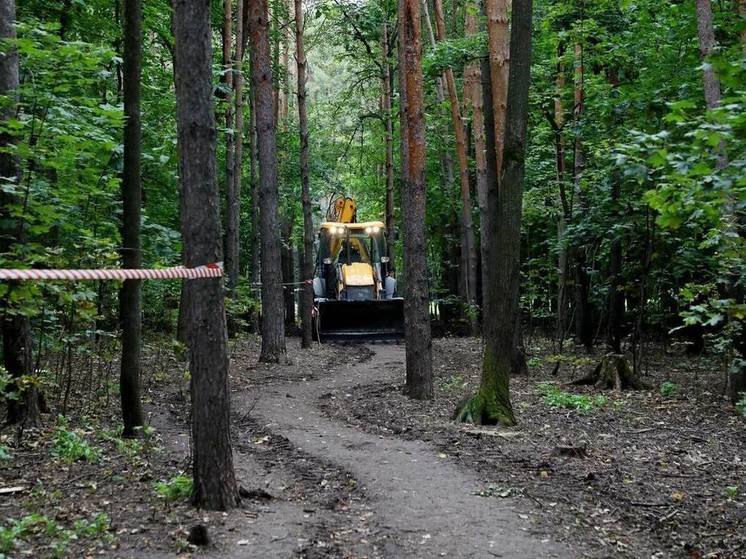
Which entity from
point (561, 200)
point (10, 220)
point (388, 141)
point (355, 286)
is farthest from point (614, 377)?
point (388, 141)

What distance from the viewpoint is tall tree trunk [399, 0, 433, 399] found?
11.2 m

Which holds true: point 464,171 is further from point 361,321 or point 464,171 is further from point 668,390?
point 668,390

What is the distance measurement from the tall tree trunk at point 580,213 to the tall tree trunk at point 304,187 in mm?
6817

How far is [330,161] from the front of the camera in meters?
31.0

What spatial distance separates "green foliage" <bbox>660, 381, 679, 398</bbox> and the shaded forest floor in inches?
1.7

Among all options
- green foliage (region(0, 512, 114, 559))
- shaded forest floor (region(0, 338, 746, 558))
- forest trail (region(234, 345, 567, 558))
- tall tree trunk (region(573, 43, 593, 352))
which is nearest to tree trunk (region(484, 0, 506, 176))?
tall tree trunk (region(573, 43, 593, 352))

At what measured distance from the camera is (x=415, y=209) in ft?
36.9

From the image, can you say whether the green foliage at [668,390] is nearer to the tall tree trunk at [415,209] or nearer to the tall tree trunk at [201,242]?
the tall tree trunk at [415,209]

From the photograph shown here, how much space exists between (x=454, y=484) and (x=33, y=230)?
4.95 metres

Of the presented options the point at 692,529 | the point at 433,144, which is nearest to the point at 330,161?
the point at 433,144

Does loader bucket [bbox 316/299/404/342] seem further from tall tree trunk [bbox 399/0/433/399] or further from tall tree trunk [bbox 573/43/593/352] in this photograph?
tall tree trunk [bbox 399/0/433/399]

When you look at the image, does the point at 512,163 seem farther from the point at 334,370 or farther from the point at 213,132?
the point at 334,370

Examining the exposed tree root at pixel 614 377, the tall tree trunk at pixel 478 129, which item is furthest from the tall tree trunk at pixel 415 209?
the tall tree trunk at pixel 478 129

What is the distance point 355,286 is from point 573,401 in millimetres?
12935
